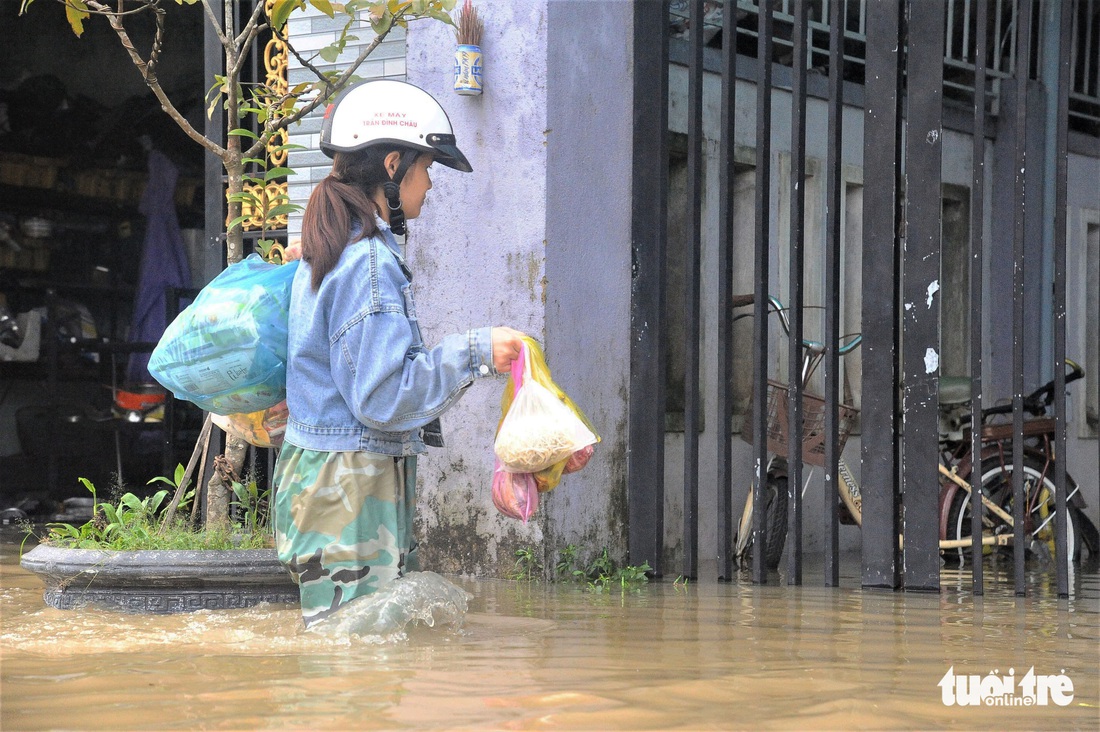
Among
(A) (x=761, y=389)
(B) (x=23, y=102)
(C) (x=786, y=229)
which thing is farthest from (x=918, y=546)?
(B) (x=23, y=102)

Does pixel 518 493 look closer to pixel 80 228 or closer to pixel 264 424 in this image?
pixel 264 424

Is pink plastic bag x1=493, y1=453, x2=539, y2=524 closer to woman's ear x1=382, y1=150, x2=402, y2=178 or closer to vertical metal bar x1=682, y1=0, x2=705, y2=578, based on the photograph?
woman's ear x1=382, y1=150, x2=402, y2=178

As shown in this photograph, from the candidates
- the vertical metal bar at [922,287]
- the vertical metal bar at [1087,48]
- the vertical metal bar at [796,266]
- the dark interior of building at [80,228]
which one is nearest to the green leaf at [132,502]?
the vertical metal bar at [796,266]

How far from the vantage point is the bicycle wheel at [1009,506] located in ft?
25.0

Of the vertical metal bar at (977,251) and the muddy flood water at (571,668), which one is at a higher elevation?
the vertical metal bar at (977,251)

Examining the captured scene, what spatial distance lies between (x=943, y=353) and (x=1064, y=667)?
6511 millimetres

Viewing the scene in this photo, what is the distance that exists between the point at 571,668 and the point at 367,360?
104 centimetres

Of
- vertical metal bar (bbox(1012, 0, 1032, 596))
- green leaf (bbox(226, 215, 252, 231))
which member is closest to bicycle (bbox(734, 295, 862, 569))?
vertical metal bar (bbox(1012, 0, 1032, 596))

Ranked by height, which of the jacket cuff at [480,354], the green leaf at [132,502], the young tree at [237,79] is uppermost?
the young tree at [237,79]

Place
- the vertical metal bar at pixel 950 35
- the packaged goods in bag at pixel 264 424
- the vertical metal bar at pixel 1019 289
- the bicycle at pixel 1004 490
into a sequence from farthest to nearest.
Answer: the vertical metal bar at pixel 950 35 < the bicycle at pixel 1004 490 < the vertical metal bar at pixel 1019 289 < the packaged goods in bag at pixel 264 424

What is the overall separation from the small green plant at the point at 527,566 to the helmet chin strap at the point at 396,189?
90.1 inches

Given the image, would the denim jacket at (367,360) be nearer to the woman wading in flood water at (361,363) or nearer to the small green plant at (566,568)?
the woman wading in flood water at (361,363)

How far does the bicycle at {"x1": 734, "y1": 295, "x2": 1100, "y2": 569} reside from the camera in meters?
7.16

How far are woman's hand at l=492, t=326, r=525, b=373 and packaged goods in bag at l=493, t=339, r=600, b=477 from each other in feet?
0.18
